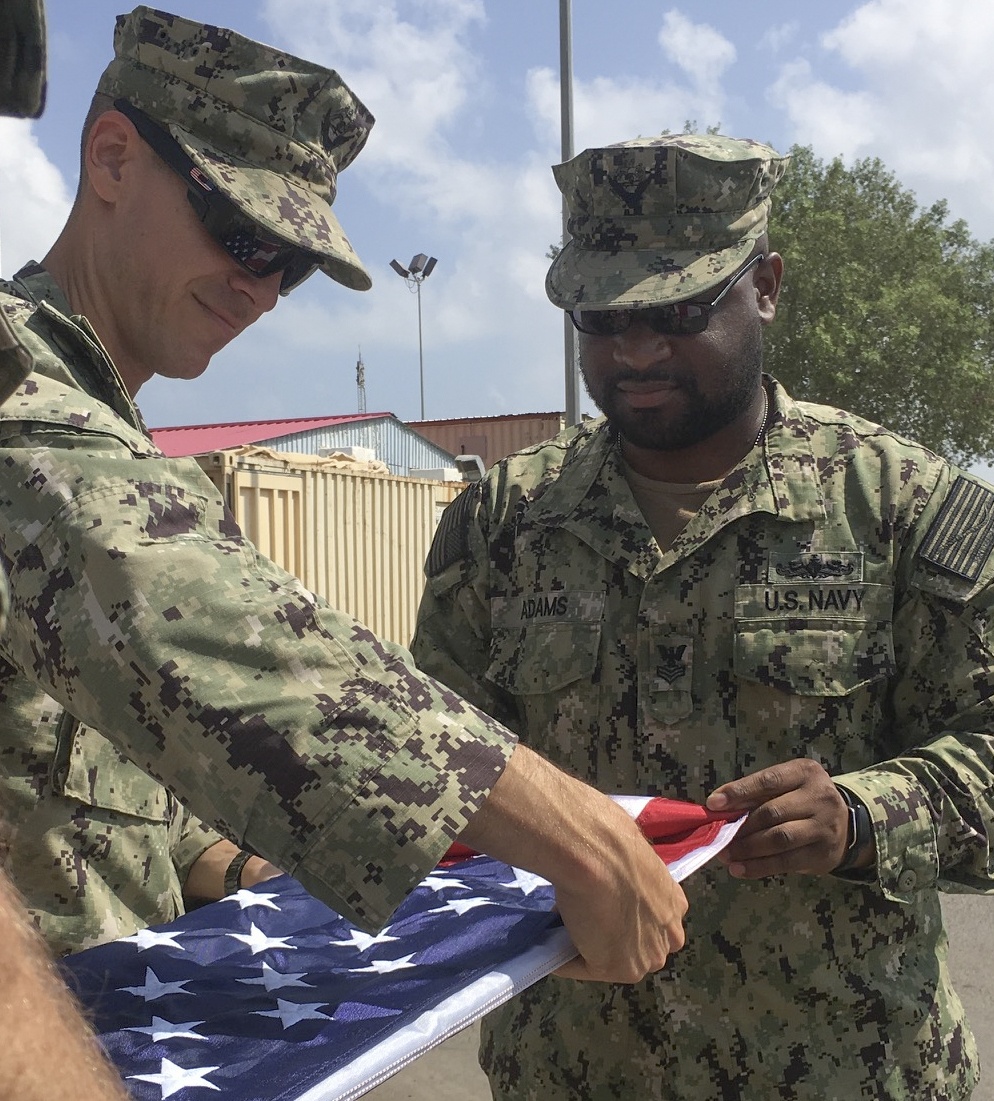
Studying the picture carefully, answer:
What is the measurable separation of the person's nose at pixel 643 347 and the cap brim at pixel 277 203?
28.8 inches

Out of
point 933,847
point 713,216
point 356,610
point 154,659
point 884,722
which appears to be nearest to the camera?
point 154,659

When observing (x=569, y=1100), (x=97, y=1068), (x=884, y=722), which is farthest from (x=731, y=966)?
(x=97, y=1068)

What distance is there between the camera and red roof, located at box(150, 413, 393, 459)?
21281mm

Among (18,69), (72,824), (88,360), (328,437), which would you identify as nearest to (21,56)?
(18,69)

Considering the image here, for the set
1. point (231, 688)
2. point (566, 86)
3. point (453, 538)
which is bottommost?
point (231, 688)

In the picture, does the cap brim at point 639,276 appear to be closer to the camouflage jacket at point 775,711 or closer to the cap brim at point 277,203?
the camouflage jacket at point 775,711

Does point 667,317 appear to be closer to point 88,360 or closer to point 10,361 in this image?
point 88,360

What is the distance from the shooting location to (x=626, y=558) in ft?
8.13

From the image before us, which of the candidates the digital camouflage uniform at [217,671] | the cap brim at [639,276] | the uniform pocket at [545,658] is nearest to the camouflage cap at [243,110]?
the digital camouflage uniform at [217,671]

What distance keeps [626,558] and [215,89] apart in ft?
4.08

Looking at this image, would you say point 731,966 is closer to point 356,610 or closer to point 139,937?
point 139,937

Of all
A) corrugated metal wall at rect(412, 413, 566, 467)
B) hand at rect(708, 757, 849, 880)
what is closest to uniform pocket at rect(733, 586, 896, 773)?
hand at rect(708, 757, 849, 880)

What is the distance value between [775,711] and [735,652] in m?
0.14

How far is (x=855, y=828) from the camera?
2.05 m
